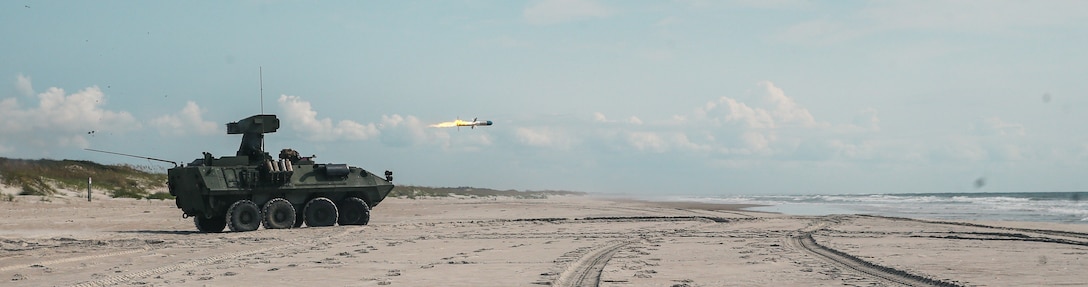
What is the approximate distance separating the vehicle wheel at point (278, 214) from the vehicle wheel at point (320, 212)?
515mm

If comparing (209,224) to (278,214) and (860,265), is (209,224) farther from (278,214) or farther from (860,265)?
(860,265)

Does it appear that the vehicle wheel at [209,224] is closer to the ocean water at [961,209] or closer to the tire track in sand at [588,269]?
the tire track in sand at [588,269]

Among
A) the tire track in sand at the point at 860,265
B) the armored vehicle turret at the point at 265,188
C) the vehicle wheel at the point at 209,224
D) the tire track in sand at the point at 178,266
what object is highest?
the armored vehicle turret at the point at 265,188

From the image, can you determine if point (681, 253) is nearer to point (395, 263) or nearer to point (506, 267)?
point (506, 267)

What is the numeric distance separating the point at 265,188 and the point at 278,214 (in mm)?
693

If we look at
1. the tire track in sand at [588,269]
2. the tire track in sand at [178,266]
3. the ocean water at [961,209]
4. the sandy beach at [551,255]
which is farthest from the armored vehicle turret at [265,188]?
the ocean water at [961,209]

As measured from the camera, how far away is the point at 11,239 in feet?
62.8

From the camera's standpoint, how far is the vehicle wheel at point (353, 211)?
977 inches

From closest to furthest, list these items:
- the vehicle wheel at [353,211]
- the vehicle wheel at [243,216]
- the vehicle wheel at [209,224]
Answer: the vehicle wheel at [243,216] < the vehicle wheel at [209,224] < the vehicle wheel at [353,211]

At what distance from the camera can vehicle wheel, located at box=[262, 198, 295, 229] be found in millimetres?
23484

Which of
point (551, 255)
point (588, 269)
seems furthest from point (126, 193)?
point (588, 269)

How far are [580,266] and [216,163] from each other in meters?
13.2

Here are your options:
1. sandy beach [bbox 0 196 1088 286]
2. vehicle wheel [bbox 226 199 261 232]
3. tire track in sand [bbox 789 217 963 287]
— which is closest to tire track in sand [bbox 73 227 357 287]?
sandy beach [bbox 0 196 1088 286]

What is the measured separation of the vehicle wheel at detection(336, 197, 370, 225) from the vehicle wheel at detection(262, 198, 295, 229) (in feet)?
4.74
